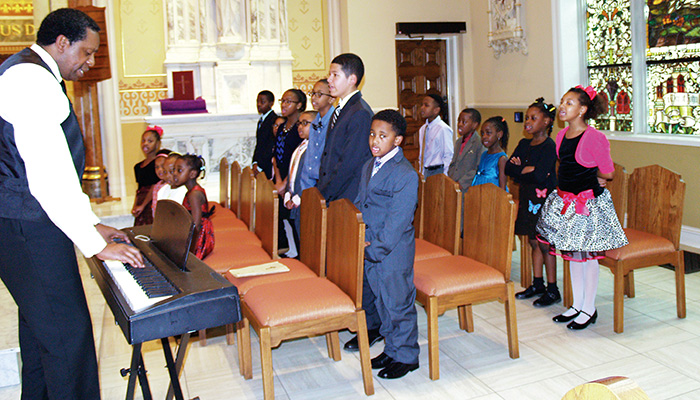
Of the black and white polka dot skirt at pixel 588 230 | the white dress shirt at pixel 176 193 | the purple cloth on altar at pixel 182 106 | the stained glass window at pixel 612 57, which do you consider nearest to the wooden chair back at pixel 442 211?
the black and white polka dot skirt at pixel 588 230

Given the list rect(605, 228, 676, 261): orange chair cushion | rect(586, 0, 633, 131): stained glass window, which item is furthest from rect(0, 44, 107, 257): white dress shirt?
rect(586, 0, 633, 131): stained glass window

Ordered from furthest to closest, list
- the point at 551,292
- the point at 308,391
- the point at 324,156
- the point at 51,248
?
1. the point at 551,292
2. the point at 324,156
3. the point at 308,391
4. the point at 51,248

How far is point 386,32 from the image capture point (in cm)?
849

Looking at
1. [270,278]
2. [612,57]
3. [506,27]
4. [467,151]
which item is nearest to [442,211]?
[270,278]

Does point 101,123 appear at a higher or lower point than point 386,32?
lower

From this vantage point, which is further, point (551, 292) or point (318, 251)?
point (551, 292)

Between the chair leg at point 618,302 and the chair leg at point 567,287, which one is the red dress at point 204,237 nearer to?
the chair leg at point 567,287

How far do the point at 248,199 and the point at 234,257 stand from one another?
3.25ft

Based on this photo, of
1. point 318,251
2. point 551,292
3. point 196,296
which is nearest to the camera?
point 196,296

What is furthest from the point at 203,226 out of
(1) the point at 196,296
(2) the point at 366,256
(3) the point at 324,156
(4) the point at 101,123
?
(4) the point at 101,123

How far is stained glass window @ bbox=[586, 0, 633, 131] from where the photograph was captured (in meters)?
6.14

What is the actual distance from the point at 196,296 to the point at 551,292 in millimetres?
2858

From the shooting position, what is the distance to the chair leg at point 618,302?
3586 millimetres

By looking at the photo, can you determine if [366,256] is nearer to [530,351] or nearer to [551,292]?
[530,351]
